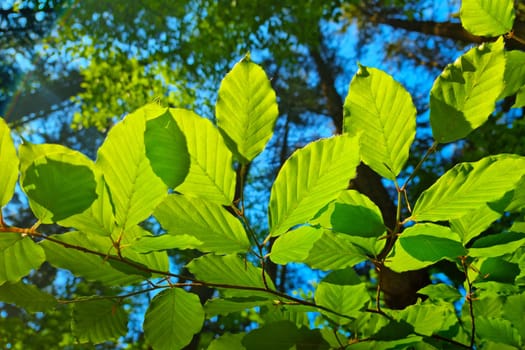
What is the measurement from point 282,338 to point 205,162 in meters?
0.20

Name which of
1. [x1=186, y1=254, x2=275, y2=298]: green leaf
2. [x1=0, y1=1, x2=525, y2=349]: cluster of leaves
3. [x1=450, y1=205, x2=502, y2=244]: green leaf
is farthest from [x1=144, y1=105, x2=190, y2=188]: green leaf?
[x1=450, y1=205, x2=502, y2=244]: green leaf

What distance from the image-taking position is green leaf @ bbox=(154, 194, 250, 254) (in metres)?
0.35

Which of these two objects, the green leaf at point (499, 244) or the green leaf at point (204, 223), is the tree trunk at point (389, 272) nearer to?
the green leaf at point (499, 244)

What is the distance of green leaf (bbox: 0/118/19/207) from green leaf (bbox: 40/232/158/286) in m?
0.07

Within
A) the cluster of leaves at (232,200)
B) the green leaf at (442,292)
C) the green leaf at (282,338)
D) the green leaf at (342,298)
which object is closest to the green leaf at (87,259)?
the cluster of leaves at (232,200)

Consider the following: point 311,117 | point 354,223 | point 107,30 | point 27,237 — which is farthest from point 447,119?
point 311,117

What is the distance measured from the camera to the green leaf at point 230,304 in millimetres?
405

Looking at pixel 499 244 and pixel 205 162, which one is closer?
pixel 205 162

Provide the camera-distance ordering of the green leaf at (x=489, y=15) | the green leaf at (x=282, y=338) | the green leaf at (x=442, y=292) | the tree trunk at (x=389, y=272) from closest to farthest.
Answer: the green leaf at (x=282, y=338) → the green leaf at (x=489, y=15) → the green leaf at (x=442, y=292) → the tree trunk at (x=389, y=272)

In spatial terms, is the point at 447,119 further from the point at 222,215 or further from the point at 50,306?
the point at 50,306

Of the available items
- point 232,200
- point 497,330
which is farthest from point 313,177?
point 497,330

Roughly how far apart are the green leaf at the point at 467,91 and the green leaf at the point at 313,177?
9cm

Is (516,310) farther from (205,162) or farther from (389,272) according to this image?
(389,272)

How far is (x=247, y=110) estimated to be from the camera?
1.13 ft
